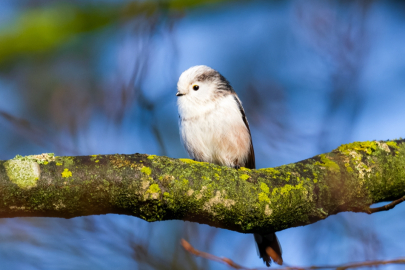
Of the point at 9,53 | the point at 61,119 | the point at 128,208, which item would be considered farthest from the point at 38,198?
the point at 61,119

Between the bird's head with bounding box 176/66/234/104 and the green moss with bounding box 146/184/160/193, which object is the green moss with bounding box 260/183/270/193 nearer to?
the green moss with bounding box 146/184/160/193

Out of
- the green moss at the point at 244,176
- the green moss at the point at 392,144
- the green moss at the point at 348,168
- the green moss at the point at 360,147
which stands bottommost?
the green moss at the point at 244,176

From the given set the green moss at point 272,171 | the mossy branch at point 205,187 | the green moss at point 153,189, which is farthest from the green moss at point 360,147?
the green moss at point 153,189

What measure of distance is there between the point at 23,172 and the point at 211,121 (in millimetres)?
2200

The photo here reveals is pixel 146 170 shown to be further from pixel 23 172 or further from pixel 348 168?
pixel 348 168

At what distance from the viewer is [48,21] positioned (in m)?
3.01

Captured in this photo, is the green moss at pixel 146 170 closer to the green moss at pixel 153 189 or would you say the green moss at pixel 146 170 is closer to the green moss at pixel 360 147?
the green moss at pixel 153 189

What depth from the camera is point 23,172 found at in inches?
85.0

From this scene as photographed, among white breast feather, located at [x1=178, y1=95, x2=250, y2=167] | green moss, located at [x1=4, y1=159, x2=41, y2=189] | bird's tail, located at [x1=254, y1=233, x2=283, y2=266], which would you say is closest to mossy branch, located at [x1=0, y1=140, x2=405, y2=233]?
green moss, located at [x1=4, y1=159, x2=41, y2=189]

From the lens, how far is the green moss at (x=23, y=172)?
83.6 inches

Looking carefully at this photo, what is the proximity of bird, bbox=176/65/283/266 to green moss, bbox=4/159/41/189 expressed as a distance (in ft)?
6.81

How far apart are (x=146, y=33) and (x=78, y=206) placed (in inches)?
110

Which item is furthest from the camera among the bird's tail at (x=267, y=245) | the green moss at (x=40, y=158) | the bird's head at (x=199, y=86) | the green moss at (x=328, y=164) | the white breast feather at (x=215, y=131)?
the bird's head at (x=199, y=86)

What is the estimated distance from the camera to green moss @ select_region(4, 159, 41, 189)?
212cm
